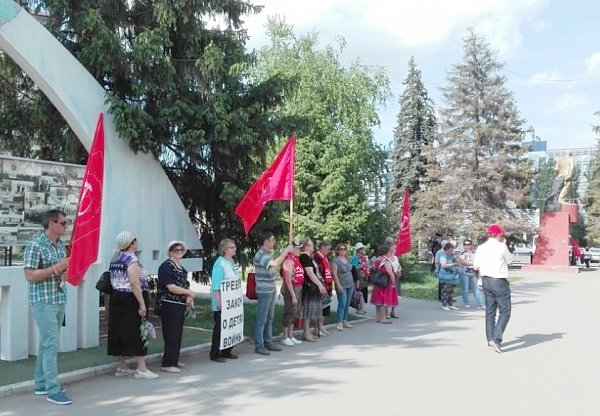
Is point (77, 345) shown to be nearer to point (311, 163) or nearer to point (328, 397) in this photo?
point (328, 397)

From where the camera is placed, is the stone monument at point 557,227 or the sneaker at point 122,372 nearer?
the sneaker at point 122,372

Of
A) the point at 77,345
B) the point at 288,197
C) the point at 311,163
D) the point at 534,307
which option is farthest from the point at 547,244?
the point at 77,345

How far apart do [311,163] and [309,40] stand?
7.59 m

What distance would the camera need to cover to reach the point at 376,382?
296 inches

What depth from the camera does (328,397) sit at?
6.79 meters

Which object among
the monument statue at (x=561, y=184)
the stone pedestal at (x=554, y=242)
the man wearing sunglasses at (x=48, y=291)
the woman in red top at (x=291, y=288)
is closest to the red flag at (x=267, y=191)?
the woman in red top at (x=291, y=288)

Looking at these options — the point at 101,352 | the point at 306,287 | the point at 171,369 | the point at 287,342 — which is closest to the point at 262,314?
the point at 287,342

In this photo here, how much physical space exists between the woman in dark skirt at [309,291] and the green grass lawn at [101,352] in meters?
0.73

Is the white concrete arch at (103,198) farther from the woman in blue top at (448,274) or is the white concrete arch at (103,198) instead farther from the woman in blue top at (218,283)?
the woman in blue top at (448,274)

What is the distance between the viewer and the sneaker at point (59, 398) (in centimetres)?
639

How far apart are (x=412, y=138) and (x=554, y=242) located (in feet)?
42.5

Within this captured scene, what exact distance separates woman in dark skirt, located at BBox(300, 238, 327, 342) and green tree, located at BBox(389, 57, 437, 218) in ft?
109

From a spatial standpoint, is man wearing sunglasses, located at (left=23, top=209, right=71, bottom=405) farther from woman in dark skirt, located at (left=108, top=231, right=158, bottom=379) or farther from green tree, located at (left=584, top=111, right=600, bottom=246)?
green tree, located at (left=584, top=111, right=600, bottom=246)

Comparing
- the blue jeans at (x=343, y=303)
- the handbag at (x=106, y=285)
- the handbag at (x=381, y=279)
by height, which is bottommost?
the blue jeans at (x=343, y=303)
